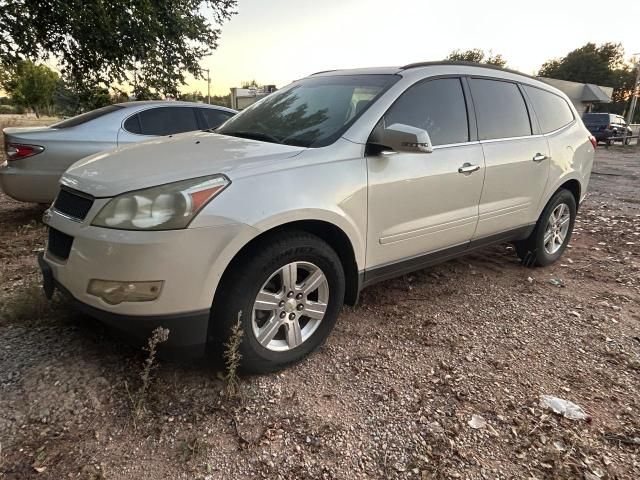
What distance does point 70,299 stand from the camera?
2184 mm

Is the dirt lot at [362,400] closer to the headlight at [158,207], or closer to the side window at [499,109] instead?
the headlight at [158,207]

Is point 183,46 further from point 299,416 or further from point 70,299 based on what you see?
point 299,416

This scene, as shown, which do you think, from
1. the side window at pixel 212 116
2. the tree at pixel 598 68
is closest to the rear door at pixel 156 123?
the side window at pixel 212 116

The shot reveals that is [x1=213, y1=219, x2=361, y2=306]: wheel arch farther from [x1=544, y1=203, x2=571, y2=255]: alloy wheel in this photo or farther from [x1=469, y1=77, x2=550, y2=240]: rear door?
[x1=544, y1=203, x2=571, y2=255]: alloy wheel

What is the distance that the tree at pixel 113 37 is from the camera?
327 inches

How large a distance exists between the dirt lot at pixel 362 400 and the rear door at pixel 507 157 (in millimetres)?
760

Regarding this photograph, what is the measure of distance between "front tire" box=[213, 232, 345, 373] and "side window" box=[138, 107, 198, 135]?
3.83 metres

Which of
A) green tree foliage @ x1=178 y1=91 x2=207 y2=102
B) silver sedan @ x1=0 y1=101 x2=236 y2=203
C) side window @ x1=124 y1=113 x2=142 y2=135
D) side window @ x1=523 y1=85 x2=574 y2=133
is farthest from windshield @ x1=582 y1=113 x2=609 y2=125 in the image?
side window @ x1=124 y1=113 x2=142 y2=135

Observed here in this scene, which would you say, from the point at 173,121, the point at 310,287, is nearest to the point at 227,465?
the point at 310,287

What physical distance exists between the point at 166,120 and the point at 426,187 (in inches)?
155

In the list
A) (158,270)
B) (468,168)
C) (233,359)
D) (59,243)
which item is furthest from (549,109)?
(59,243)

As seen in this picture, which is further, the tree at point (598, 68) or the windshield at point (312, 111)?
the tree at point (598, 68)

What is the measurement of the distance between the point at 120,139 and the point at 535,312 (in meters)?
4.71

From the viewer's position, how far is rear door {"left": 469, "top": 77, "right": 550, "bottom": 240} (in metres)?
3.38
